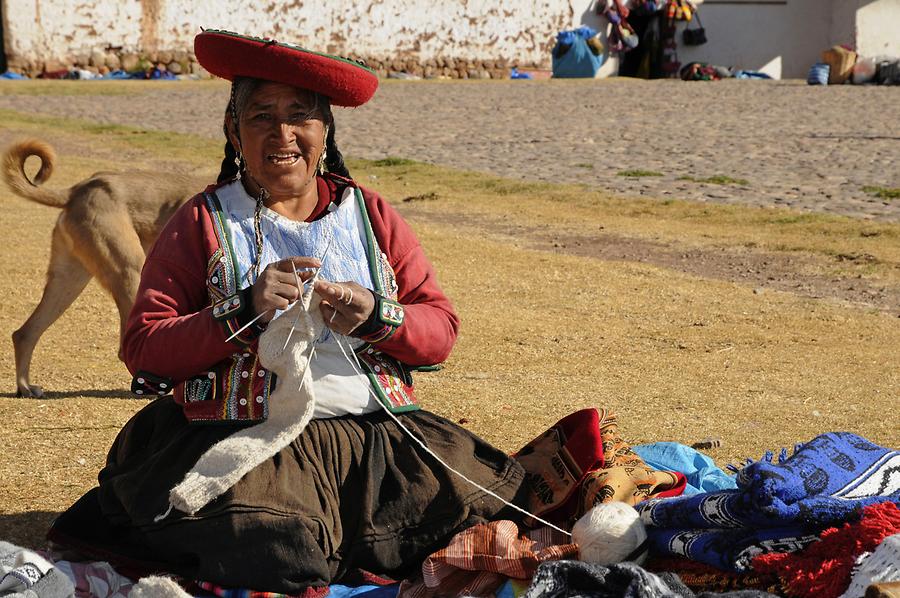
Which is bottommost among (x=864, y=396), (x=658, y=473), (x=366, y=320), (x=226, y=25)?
(x=864, y=396)

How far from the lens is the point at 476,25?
30094mm

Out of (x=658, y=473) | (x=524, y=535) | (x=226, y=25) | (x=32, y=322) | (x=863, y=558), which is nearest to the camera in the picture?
(x=863, y=558)

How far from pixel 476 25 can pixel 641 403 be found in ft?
82.9

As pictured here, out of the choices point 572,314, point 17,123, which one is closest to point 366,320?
point 572,314

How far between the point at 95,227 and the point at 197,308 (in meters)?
3.08

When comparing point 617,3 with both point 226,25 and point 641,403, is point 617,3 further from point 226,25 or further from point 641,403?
point 641,403

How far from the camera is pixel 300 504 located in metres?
3.26

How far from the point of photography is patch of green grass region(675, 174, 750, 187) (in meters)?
13.6

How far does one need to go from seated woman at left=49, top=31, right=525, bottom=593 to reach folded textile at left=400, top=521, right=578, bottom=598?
103mm

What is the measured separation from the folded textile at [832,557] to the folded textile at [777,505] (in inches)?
1.9

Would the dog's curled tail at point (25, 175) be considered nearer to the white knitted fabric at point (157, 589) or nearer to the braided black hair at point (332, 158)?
the braided black hair at point (332, 158)

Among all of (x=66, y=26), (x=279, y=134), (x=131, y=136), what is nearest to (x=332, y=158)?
(x=279, y=134)

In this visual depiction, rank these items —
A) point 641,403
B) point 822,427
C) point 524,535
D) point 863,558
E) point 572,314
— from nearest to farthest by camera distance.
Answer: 1. point 863,558
2. point 524,535
3. point 822,427
4. point 641,403
5. point 572,314

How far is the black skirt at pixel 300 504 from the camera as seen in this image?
126 inches
